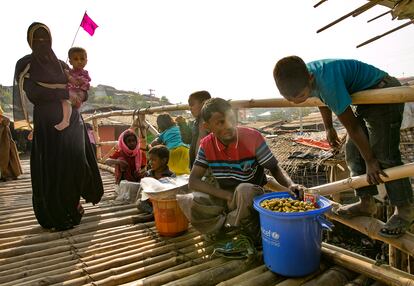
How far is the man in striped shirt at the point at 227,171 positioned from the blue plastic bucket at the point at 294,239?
33cm

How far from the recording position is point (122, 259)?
234cm

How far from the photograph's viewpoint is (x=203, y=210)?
8.16 feet

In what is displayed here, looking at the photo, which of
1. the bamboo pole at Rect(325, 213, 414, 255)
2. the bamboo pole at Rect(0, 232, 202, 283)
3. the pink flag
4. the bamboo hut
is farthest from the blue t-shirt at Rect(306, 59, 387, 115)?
the bamboo hut

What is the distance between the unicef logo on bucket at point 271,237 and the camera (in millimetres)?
1905

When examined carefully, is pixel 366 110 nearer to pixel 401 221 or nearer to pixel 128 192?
pixel 401 221

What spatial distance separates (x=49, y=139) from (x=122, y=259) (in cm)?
147

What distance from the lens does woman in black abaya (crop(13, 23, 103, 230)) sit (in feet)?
9.53

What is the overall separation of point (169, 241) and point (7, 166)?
4.73m

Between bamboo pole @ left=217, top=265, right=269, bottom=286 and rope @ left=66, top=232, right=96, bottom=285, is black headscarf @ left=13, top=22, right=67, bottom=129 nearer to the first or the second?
rope @ left=66, top=232, right=96, bottom=285

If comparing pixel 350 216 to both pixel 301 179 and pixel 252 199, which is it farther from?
pixel 301 179

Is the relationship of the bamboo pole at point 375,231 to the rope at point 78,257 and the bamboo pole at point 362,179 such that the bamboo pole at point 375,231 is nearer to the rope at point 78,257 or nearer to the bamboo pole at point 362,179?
the bamboo pole at point 362,179

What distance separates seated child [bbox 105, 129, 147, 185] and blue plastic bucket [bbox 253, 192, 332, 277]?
2.80 m

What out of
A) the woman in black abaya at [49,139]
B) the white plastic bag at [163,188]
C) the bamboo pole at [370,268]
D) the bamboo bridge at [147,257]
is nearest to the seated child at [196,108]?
the white plastic bag at [163,188]

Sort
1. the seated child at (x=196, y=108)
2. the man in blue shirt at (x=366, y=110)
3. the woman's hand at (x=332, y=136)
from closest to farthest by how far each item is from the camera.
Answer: the man in blue shirt at (x=366, y=110) < the woman's hand at (x=332, y=136) < the seated child at (x=196, y=108)
